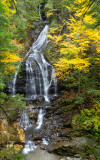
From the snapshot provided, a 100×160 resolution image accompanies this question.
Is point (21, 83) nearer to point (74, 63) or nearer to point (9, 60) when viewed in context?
point (9, 60)

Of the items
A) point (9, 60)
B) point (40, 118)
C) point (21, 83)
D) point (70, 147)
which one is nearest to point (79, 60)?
point (9, 60)

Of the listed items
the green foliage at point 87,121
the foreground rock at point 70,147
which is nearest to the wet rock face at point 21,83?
the green foliage at point 87,121

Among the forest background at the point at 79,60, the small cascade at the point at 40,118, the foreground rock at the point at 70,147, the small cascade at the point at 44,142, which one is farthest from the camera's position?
the small cascade at the point at 40,118

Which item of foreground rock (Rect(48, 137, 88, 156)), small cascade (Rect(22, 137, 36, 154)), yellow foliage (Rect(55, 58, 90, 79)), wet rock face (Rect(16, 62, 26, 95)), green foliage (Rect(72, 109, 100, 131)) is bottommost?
small cascade (Rect(22, 137, 36, 154))

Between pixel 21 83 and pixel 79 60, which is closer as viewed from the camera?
pixel 79 60

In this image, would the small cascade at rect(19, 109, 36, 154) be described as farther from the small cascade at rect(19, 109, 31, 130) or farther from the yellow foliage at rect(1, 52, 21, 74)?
the yellow foliage at rect(1, 52, 21, 74)

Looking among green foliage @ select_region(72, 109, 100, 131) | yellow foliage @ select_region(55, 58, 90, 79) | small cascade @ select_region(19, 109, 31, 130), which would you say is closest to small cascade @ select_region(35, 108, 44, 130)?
small cascade @ select_region(19, 109, 31, 130)

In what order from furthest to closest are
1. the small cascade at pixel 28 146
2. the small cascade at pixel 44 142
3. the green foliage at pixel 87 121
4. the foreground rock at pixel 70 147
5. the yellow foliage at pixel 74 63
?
the yellow foliage at pixel 74 63
the small cascade at pixel 44 142
the small cascade at pixel 28 146
the green foliage at pixel 87 121
the foreground rock at pixel 70 147

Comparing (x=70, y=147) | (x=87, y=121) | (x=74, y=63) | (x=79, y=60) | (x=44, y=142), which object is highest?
(x=79, y=60)

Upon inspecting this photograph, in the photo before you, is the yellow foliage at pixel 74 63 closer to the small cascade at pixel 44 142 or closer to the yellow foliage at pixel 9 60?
the yellow foliage at pixel 9 60

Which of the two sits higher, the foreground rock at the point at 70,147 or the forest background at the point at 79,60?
the forest background at the point at 79,60

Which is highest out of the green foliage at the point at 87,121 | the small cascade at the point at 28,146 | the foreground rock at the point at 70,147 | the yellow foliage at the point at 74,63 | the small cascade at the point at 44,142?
the yellow foliage at the point at 74,63

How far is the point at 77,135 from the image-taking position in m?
6.20

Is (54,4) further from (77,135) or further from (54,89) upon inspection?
(77,135)
